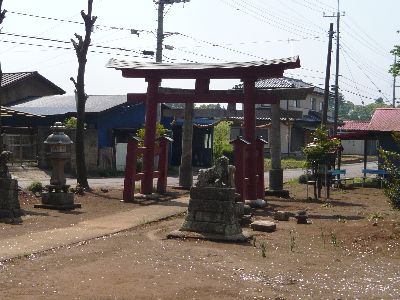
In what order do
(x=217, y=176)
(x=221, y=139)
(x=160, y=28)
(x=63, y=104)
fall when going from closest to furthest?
(x=217, y=176), (x=160, y=28), (x=63, y=104), (x=221, y=139)

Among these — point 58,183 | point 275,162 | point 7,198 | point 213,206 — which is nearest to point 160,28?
point 275,162

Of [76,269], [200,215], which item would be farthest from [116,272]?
[200,215]

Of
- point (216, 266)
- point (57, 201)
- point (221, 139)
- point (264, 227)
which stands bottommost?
point (216, 266)

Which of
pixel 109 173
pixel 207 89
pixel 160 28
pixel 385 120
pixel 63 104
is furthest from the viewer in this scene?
pixel 63 104

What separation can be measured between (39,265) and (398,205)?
7333 millimetres

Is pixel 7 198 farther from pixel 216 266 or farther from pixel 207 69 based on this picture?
pixel 207 69

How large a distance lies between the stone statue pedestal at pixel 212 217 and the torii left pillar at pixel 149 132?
739 centimetres

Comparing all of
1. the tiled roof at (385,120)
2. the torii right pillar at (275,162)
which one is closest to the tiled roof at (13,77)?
the torii right pillar at (275,162)

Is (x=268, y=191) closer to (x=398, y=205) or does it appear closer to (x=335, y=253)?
(x=398, y=205)

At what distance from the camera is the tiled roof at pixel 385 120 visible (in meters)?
28.8

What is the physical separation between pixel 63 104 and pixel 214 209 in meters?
25.0

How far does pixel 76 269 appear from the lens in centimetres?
805

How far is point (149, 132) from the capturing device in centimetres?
1864

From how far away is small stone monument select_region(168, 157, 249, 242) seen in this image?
10844mm
